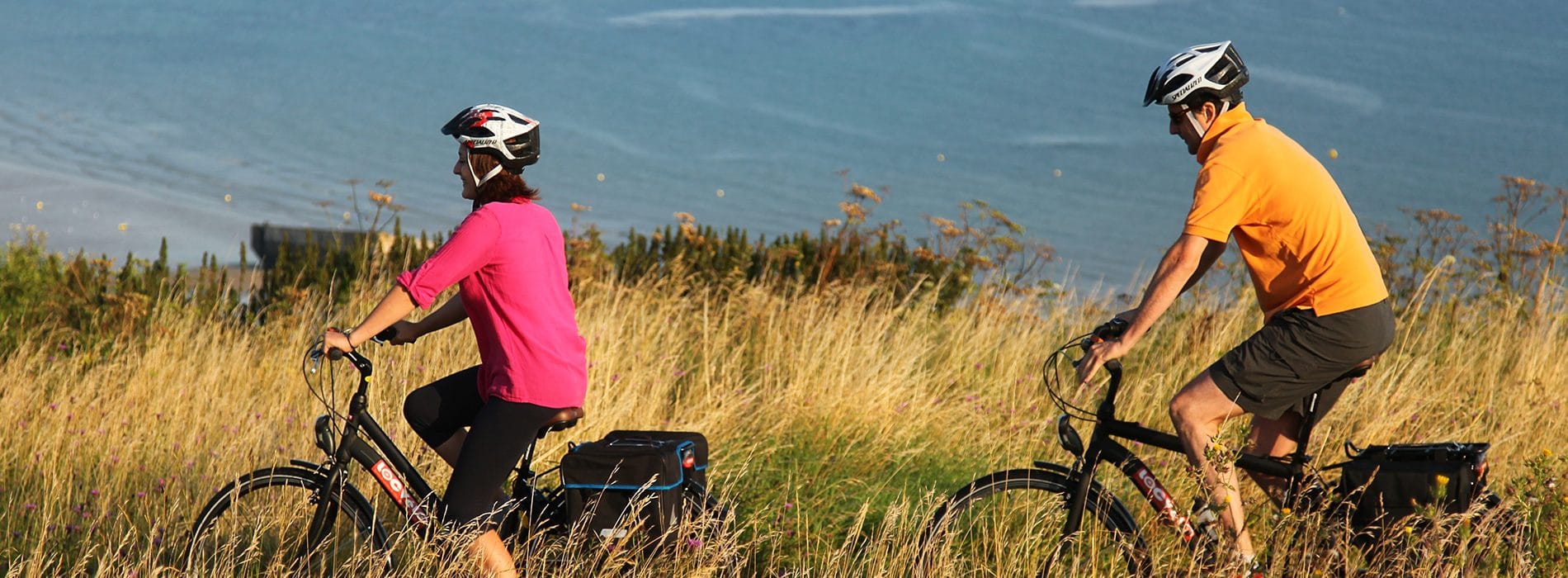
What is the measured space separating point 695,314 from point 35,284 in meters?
4.78

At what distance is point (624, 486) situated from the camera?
4.33 meters

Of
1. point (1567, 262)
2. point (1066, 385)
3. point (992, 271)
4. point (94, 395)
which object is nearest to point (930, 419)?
point (1066, 385)

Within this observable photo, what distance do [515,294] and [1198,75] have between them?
6.87ft

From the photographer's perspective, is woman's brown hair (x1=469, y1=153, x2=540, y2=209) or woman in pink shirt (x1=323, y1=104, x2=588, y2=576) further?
woman's brown hair (x1=469, y1=153, x2=540, y2=209)

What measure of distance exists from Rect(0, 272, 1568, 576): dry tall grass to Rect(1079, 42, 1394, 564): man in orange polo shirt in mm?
406

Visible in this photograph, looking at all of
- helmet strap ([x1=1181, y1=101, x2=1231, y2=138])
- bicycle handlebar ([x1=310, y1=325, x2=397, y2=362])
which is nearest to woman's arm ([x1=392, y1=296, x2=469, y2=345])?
bicycle handlebar ([x1=310, y1=325, x2=397, y2=362])

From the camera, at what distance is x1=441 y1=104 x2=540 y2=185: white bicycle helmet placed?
4.10 meters

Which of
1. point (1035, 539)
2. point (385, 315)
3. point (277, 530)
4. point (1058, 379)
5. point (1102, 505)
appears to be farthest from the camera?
point (1058, 379)

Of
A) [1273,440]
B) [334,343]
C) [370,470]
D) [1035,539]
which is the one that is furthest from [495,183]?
[1273,440]

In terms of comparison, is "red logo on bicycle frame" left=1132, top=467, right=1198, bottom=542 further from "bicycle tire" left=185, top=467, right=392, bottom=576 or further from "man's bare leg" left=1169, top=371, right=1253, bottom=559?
"bicycle tire" left=185, top=467, right=392, bottom=576

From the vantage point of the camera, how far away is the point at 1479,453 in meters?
4.31

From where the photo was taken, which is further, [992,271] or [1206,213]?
[992,271]

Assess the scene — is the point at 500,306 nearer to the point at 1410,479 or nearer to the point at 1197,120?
the point at 1197,120

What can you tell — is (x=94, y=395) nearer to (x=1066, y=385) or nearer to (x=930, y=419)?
(x=930, y=419)
